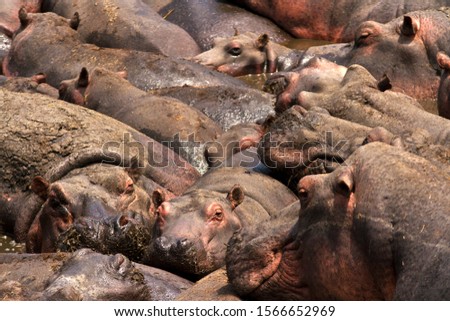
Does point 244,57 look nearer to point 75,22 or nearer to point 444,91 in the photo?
point 75,22

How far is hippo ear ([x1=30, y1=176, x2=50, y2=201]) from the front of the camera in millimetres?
7352

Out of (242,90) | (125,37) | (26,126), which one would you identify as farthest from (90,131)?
(125,37)

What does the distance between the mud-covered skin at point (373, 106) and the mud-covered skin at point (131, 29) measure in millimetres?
4155

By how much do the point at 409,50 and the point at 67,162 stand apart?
10.6 feet

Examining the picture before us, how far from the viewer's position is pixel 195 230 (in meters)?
6.62

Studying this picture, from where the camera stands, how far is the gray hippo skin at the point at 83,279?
526 cm

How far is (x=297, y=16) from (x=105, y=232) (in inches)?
258

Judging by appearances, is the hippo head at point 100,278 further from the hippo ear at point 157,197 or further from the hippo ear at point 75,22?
the hippo ear at point 75,22

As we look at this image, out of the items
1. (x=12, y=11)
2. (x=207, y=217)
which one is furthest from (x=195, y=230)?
(x=12, y=11)

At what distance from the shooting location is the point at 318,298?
4.46 meters

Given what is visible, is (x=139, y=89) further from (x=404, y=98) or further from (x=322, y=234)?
(x=322, y=234)

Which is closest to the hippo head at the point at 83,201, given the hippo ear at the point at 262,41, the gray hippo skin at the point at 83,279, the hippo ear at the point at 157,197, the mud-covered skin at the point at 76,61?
the hippo ear at the point at 157,197

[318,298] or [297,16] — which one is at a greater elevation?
[318,298]

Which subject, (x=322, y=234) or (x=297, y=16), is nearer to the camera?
(x=322, y=234)
